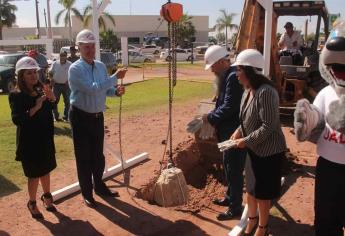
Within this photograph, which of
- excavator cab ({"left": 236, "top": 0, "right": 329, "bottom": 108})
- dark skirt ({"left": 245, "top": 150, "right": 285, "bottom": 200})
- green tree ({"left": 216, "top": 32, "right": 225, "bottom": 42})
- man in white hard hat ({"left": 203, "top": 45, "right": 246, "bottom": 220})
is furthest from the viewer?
Result: green tree ({"left": 216, "top": 32, "right": 225, "bottom": 42})

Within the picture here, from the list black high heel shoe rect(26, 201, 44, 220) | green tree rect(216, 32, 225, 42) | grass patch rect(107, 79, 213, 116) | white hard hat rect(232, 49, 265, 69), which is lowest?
grass patch rect(107, 79, 213, 116)

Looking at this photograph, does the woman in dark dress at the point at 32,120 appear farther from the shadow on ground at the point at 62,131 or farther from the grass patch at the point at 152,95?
the grass patch at the point at 152,95

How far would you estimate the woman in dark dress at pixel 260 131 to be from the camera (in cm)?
352

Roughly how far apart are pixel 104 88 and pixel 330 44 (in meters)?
2.70

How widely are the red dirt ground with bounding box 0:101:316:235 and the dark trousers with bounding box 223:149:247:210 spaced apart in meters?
0.24

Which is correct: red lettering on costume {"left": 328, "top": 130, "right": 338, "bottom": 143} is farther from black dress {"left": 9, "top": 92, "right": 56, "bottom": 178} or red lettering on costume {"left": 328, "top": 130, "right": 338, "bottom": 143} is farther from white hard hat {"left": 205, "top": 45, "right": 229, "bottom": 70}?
black dress {"left": 9, "top": 92, "right": 56, "bottom": 178}

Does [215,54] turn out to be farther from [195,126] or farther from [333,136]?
[333,136]

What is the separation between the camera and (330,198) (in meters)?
2.95

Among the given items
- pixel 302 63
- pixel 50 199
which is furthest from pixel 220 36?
pixel 50 199

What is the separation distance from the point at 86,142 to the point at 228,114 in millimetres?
1785

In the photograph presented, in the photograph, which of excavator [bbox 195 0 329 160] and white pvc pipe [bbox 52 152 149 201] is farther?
excavator [bbox 195 0 329 160]

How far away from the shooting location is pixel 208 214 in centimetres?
482

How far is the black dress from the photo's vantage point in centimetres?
446

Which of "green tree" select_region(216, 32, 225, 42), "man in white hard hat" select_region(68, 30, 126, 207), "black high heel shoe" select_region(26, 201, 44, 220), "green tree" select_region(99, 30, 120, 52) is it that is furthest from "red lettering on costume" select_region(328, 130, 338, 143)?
"green tree" select_region(216, 32, 225, 42)
